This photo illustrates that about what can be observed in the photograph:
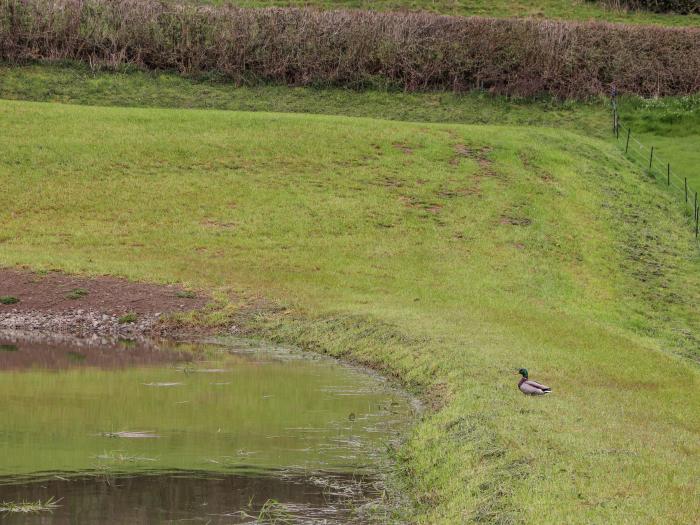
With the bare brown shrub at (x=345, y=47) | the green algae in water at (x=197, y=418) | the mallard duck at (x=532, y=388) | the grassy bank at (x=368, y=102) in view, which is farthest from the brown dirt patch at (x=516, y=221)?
the mallard duck at (x=532, y=388)

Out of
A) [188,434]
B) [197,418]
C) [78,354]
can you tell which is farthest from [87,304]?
[188,434]

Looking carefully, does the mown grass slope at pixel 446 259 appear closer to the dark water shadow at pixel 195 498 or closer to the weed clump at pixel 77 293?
the dark water shadow at pixel 195 498

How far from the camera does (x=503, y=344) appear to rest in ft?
95.7

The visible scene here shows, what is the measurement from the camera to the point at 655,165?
60.9 m

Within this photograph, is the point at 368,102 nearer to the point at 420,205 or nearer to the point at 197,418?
the point at 420,205

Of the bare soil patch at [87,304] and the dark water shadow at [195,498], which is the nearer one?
the dark water shadow at [195,498]

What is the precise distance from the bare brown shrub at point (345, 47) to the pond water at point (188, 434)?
3916 cm

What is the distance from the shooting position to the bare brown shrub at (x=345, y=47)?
6656 centimetres

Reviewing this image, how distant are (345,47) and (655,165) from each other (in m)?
21.0

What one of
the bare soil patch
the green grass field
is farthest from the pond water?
the green grass field

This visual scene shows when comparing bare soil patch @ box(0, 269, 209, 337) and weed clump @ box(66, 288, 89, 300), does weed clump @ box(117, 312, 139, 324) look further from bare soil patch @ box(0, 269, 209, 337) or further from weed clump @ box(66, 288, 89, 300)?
weed clump @ box(66, 288, 89, 300)

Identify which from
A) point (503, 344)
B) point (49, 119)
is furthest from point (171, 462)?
point (49, 119)

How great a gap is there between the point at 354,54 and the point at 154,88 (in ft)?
42.3

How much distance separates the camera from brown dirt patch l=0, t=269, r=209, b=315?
35.6 metres
